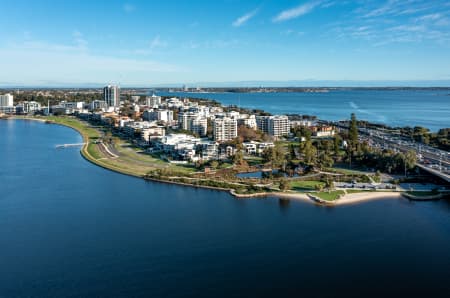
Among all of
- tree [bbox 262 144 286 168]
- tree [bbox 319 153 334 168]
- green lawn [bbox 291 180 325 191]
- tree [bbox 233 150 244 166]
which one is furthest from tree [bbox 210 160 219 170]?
tree [bbox 319 153 334 168]

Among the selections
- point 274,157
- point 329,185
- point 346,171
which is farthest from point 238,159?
point 329,185

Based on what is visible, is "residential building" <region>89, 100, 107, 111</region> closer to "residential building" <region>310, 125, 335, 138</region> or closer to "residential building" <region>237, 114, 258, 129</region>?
"residential building" <region>237, 114, 258, 129</region>

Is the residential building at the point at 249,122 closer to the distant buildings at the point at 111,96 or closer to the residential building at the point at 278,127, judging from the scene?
the residential building at the point at 278,127

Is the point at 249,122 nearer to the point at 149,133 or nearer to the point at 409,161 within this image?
the point at 149,133

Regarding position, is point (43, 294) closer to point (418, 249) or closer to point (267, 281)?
point (267, 281)

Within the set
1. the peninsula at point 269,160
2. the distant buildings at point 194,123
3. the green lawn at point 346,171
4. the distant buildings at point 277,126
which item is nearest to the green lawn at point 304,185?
the peninsula at point 269,160

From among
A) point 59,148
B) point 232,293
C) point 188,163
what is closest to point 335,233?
point 232,293
